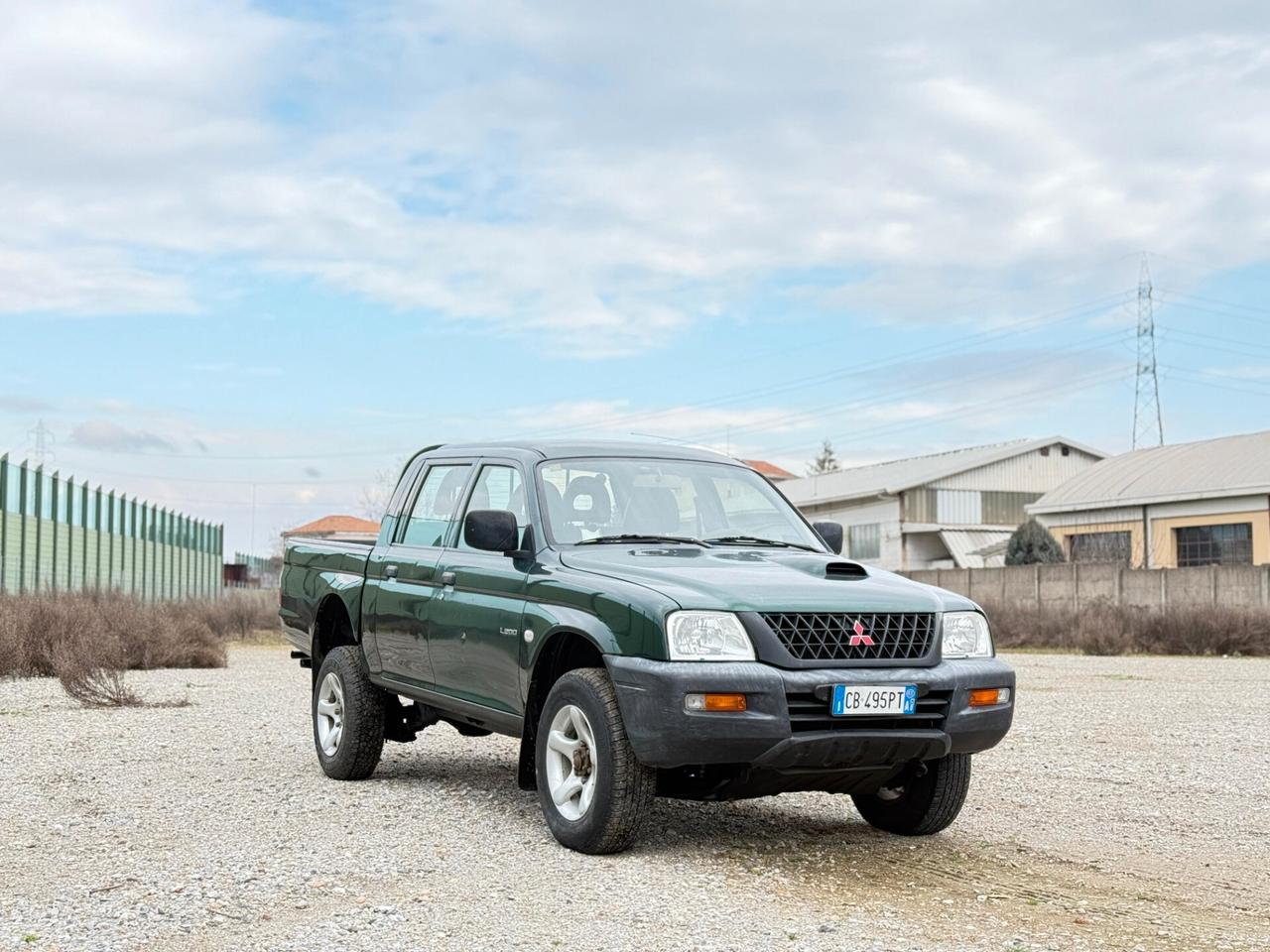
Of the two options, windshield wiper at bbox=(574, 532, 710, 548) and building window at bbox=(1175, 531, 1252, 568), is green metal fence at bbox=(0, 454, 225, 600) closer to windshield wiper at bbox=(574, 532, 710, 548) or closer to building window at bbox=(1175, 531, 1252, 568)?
windshield wiper at bbox=(574, 532, 710, 548)

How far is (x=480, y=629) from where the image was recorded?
7.50 metres

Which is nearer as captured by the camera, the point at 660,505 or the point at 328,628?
the point at 660,505

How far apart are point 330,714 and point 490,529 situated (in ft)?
9.06

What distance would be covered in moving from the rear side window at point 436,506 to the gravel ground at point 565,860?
1480 millimetres

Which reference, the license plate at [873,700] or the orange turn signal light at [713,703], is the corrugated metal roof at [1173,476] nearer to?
the license plate at [873,700]

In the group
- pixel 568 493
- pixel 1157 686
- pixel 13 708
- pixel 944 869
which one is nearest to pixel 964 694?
pixel 944 869

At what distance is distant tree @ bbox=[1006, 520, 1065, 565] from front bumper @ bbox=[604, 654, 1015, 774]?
37.5m

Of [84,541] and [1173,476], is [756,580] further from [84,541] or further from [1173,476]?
[1173,476]

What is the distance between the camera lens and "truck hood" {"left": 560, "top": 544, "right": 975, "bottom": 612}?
621 cm

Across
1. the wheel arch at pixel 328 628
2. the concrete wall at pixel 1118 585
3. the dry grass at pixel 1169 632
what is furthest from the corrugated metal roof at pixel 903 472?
the wheel arch at pixel 328 628

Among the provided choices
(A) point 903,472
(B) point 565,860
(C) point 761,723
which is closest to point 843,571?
(C) point 761,723

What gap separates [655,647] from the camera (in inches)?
240

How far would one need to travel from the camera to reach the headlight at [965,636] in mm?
6586

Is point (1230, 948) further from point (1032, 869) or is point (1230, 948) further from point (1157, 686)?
point (1157, 686)
